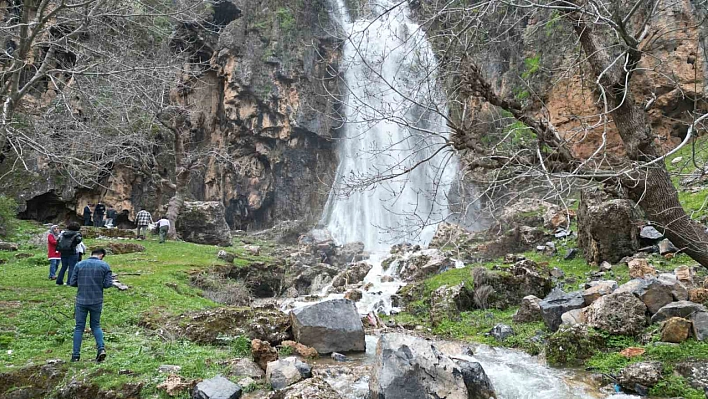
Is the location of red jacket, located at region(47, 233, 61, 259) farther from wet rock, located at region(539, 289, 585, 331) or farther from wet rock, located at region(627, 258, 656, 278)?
wet rock, located at region(627, 258, 656, 278)

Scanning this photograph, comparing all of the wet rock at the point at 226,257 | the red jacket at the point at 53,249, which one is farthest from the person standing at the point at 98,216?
the red jacket at the point at 53,249

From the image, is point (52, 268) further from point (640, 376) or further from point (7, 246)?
point (640, 376)

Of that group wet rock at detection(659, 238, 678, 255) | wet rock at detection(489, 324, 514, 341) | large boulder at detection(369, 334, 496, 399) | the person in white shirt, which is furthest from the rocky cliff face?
large boulder at detection(369, 334, 496, 399)

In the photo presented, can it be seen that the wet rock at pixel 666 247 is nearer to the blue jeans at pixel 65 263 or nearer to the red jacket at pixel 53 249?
the blue jeans at pixel 65 263

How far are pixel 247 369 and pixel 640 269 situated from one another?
8003 millimetres

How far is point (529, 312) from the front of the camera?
8539 mm

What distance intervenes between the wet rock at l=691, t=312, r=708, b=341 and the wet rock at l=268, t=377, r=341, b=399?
4.62 metres

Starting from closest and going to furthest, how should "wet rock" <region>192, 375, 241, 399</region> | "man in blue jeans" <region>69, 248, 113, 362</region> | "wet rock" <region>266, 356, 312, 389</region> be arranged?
"wet rock" <region>192, 375, 241, 399</region> < "wet rock" <region>266, 356, 312, 389</region> < "man in blue jeans" <region>69, 248, 113, 362</region>

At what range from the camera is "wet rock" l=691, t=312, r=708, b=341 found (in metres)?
5.46

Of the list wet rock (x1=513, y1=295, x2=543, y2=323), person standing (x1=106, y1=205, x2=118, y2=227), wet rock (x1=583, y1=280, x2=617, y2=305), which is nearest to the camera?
wet rock (x1=583, y1=280, x2=617, y2=305)


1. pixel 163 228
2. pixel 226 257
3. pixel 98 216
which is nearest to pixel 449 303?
pixel 226 257

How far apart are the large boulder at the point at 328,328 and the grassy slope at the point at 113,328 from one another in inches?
47.2

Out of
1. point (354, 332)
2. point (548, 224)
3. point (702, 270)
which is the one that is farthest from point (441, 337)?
→ point (548, 224)

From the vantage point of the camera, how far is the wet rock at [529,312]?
27.8 feet
